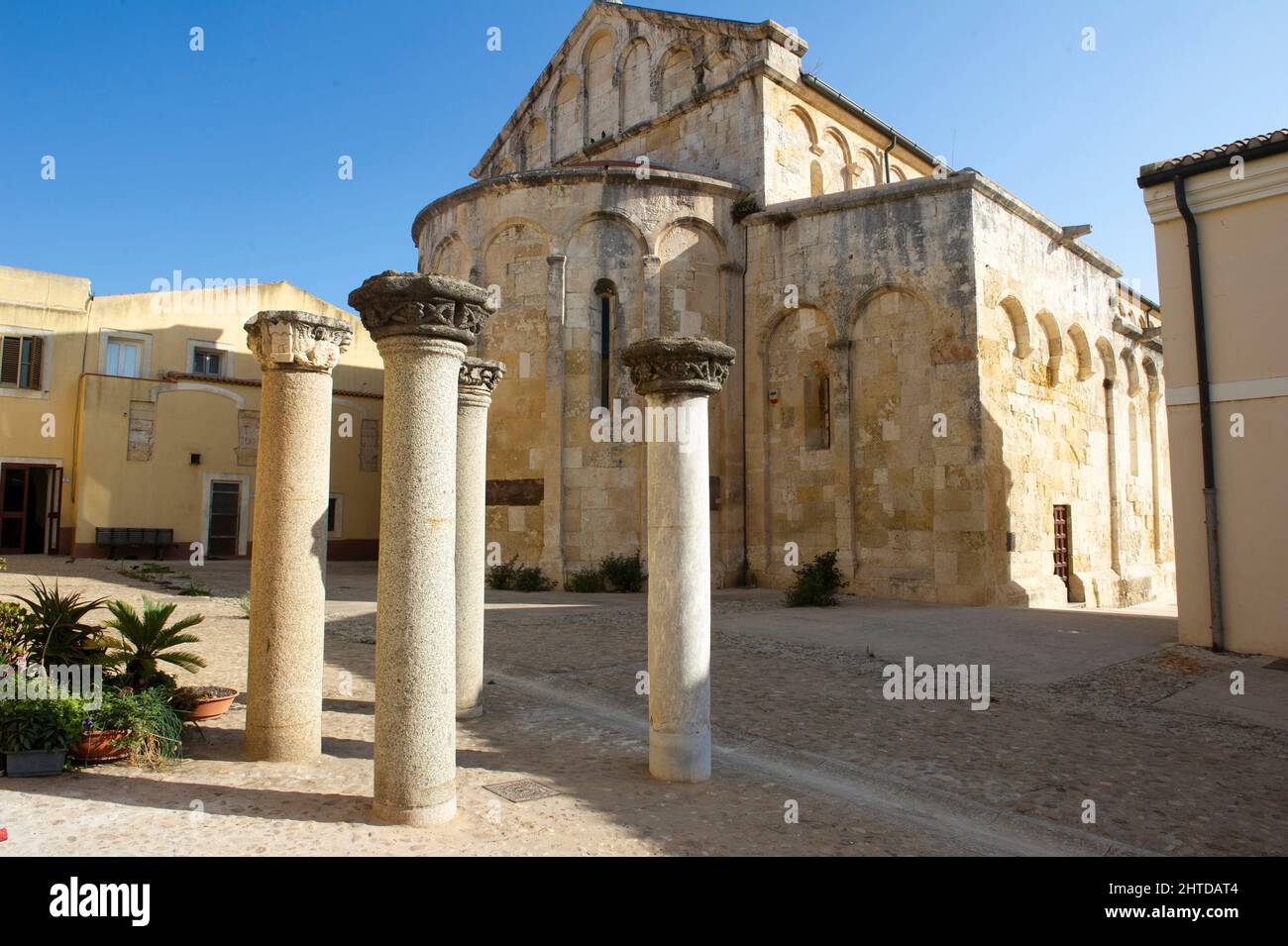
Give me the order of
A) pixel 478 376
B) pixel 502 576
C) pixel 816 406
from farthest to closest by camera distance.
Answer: pixel 816 406, pixel 502 576, pixel 478 376

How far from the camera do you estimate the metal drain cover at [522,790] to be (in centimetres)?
449

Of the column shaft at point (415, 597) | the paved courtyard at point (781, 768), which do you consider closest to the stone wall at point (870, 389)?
the paved courtyard at point (781, 768)

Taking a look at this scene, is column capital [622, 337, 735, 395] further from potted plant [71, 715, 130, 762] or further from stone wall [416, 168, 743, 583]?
stone wall [416, 168, 743, 583]

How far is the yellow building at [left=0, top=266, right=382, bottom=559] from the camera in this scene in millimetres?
21328

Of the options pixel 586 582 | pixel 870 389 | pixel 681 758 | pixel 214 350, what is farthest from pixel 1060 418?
pixel 214 350

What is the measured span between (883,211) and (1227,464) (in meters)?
7.33

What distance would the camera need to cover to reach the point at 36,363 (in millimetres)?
21672

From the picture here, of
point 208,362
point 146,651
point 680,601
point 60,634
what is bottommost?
point 146,651

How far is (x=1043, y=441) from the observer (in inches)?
601

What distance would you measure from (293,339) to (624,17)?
731 inches

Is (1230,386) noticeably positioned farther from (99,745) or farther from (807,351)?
(99,745)
